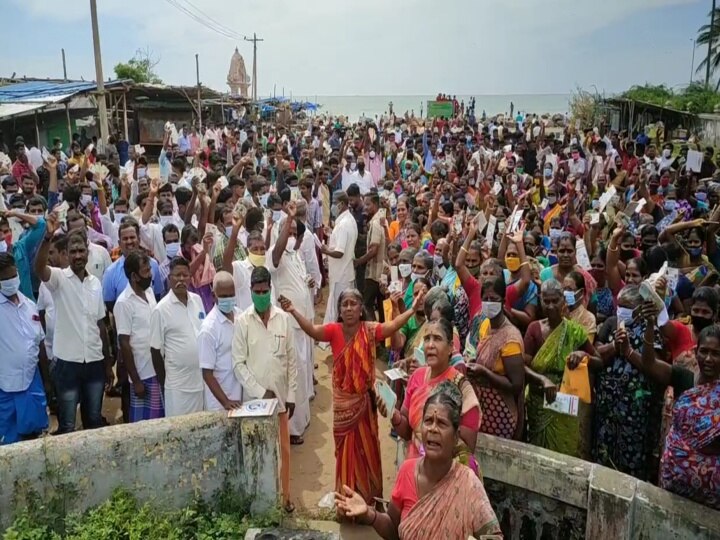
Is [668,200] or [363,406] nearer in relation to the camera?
[363,406]

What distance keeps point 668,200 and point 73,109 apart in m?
20.7

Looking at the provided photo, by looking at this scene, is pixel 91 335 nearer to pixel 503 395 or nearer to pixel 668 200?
pixel 503 395

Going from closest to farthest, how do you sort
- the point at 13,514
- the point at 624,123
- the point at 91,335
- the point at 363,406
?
the point at 13,514, the point at 363,406, the point at 91,335, the point at 624,123

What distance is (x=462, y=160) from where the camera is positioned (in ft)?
52.3

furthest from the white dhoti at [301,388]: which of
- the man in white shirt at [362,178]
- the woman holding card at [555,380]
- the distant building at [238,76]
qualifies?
the distant building at [238,76]

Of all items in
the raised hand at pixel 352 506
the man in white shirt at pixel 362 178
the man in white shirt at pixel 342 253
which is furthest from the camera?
the man in white shirt at pixel 362 178

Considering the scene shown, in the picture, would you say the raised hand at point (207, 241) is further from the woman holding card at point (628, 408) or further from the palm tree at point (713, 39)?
the palm tree at point (713, 39)

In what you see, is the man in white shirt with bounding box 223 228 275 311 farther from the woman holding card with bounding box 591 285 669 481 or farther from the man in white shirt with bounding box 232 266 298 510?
the woman holding card with bounding box 591 285 669 481

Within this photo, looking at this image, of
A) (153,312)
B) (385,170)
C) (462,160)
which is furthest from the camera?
(385,170)

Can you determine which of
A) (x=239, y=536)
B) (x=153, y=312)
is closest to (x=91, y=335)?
(x=153, y=312)

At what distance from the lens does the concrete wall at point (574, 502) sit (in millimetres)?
3191

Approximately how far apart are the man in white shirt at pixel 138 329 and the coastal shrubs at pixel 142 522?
1.20m

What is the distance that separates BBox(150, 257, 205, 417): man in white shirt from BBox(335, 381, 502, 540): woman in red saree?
2.27m

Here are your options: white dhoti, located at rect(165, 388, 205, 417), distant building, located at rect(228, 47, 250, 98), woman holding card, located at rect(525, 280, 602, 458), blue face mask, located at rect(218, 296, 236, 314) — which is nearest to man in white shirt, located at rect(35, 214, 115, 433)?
white dhoti, located at rect(165, 388, 205, 417)
